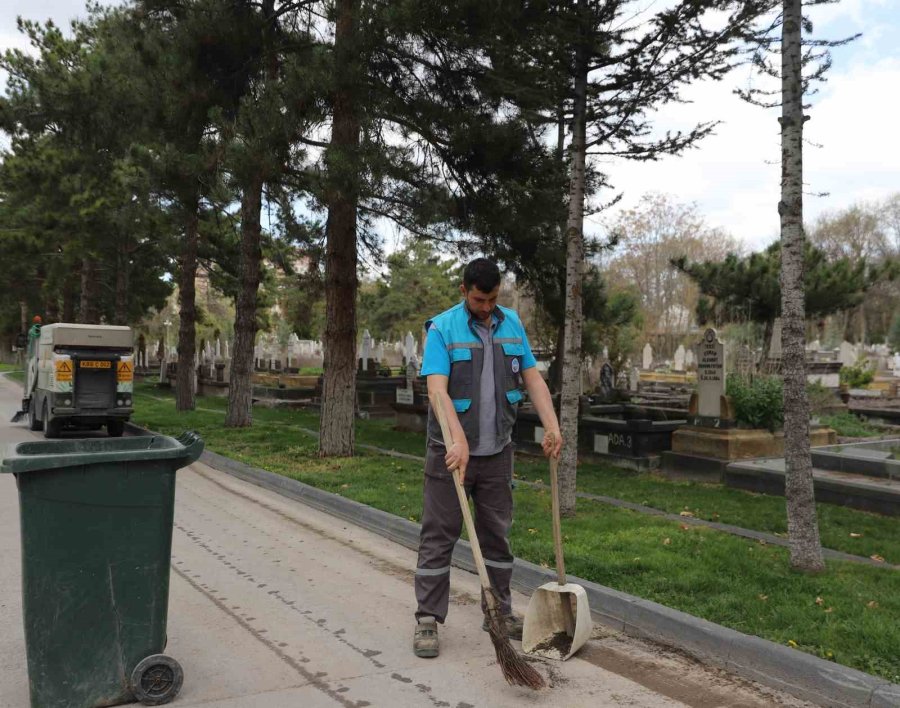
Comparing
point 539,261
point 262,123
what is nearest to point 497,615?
point 262,123

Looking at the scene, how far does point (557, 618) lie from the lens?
4230mm

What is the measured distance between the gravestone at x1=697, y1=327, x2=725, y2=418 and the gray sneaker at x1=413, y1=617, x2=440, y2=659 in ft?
24.4

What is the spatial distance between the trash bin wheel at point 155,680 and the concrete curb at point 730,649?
8.25ft

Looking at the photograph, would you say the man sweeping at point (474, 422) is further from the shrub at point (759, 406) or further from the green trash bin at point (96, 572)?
the shrub at point (759, 406)

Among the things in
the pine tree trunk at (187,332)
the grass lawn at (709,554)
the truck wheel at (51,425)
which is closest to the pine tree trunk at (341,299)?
the grass lawn at (709,554)

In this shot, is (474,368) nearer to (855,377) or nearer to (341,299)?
(341,299)

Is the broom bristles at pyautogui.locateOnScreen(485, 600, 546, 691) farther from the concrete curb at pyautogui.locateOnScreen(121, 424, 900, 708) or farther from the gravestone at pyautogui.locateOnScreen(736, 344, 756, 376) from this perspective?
the gravestone at pyautogui.locateOnScreen(736, 344, 756, 376)

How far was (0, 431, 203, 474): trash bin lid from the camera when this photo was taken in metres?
3.19

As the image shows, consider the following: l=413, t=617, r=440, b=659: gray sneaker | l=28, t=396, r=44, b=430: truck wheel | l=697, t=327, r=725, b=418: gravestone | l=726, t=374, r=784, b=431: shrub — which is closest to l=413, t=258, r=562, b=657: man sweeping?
l=413, t=617, r=440, b=659: gray sneaker

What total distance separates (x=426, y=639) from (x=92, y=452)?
1905mm

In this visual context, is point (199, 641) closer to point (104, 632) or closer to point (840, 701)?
point (104, 632)

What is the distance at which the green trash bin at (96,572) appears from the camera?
3.26 m

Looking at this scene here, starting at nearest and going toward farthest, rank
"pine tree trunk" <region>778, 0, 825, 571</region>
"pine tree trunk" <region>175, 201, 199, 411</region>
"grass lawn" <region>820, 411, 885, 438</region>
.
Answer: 1. "pine tree trunk" <region>778, 0, 825, 571</region>
2. "grass lawn" <region>820, 411, 885, 438</region>
3. "pine tree trunk" <region>175, 201, 199, 411</region>

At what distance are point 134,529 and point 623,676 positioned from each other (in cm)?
245
